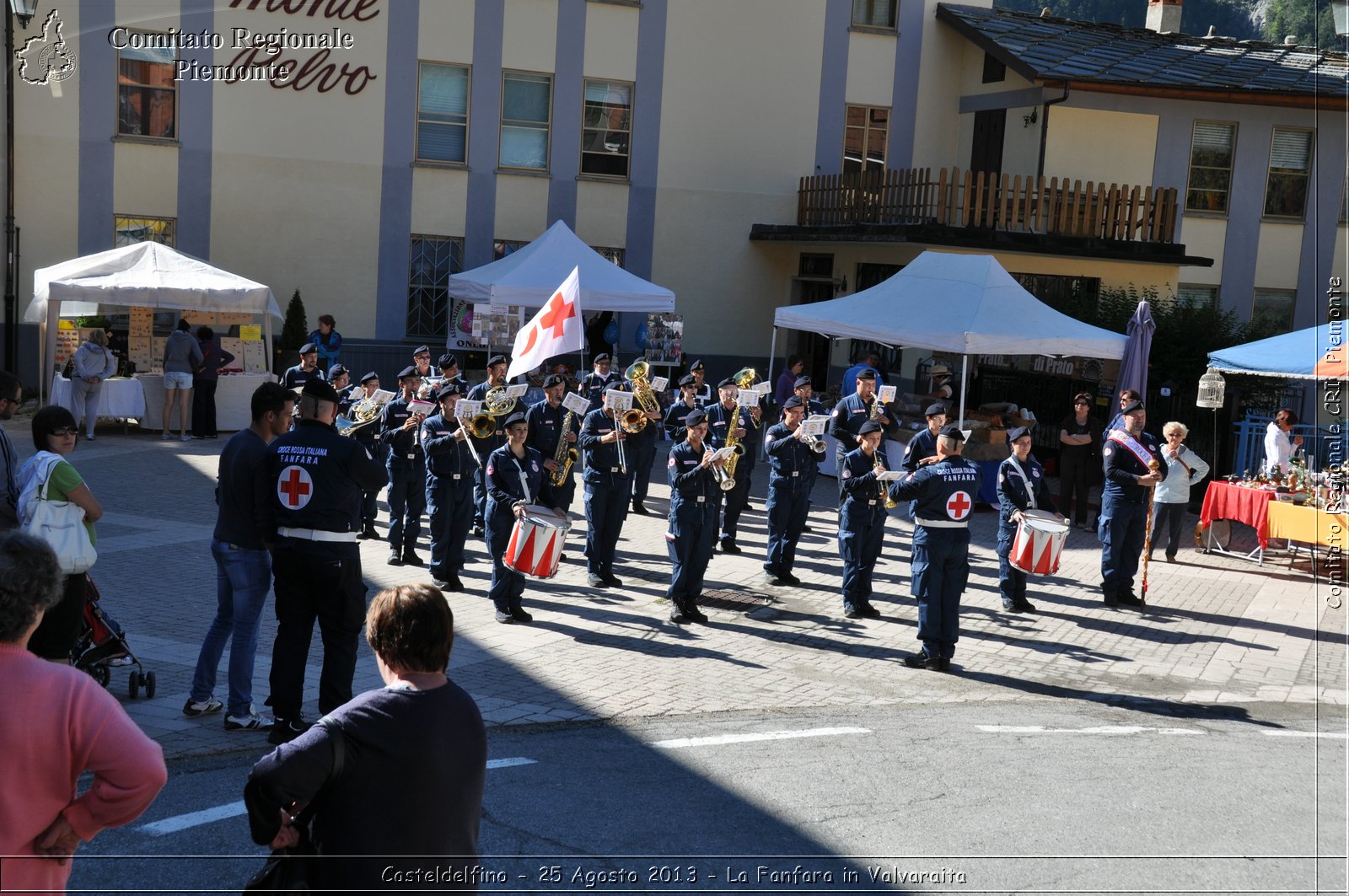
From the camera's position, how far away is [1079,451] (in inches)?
637

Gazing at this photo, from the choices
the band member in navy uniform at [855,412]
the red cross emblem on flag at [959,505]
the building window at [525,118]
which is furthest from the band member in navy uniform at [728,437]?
the building window at [525,118]

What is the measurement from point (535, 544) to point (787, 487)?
127 inches

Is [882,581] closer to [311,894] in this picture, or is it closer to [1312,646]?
[1312,646]

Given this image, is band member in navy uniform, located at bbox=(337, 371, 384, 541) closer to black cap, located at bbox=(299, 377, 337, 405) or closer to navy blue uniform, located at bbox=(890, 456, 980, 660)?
navy blue uniform, located at bbox=(890, 456, 980, 660)

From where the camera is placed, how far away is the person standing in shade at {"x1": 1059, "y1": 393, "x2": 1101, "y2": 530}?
16.1 metres

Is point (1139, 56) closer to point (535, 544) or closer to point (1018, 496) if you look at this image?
point (1018, 496)

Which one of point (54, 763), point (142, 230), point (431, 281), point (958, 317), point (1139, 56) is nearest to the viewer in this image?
point (54, 763)

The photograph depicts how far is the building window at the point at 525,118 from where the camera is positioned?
84.7 feet

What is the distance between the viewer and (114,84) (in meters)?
23.2

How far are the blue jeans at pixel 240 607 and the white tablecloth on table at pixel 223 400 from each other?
1311cm

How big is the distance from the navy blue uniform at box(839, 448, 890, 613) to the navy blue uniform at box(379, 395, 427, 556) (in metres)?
4.09

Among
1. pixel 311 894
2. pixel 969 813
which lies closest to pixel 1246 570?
pixel 969 813

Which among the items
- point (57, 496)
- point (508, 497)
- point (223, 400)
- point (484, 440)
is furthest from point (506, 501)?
point (223, 400)

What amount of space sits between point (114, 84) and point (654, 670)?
18.8 metres
